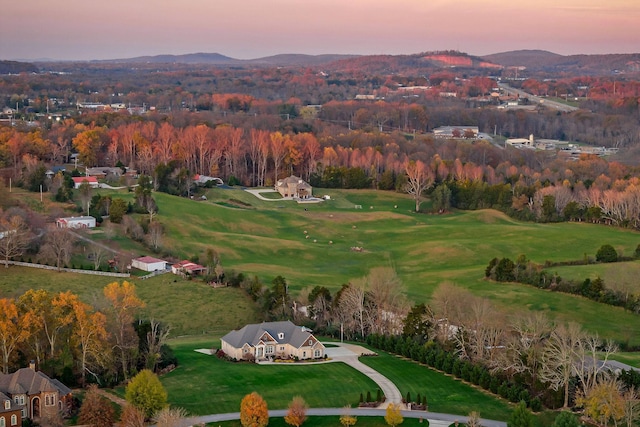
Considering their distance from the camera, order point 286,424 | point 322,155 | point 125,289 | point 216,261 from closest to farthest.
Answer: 1. point 286,424
2. point 125,289
3. point 216,261
4. point 322,155

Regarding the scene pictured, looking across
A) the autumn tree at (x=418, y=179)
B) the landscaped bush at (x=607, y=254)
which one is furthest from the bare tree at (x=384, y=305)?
the autumn tree at (x=418, y=179)

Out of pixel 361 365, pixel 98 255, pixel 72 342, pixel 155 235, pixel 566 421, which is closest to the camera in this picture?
pixel 566 421

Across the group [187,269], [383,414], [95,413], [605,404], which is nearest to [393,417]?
[383,414]

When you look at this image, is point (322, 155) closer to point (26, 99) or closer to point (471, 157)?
point (471, 157)

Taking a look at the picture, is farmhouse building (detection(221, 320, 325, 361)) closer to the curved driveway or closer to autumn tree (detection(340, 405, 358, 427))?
the curved driveway

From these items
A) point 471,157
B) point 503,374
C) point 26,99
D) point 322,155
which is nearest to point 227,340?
point 503,374

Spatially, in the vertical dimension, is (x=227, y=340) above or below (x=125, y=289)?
below

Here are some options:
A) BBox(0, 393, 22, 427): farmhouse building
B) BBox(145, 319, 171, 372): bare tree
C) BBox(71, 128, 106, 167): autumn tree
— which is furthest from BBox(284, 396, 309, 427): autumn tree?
BBox(71, 128, 106, 167): autumn tree

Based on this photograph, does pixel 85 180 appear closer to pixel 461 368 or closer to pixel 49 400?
pixel 461 368
